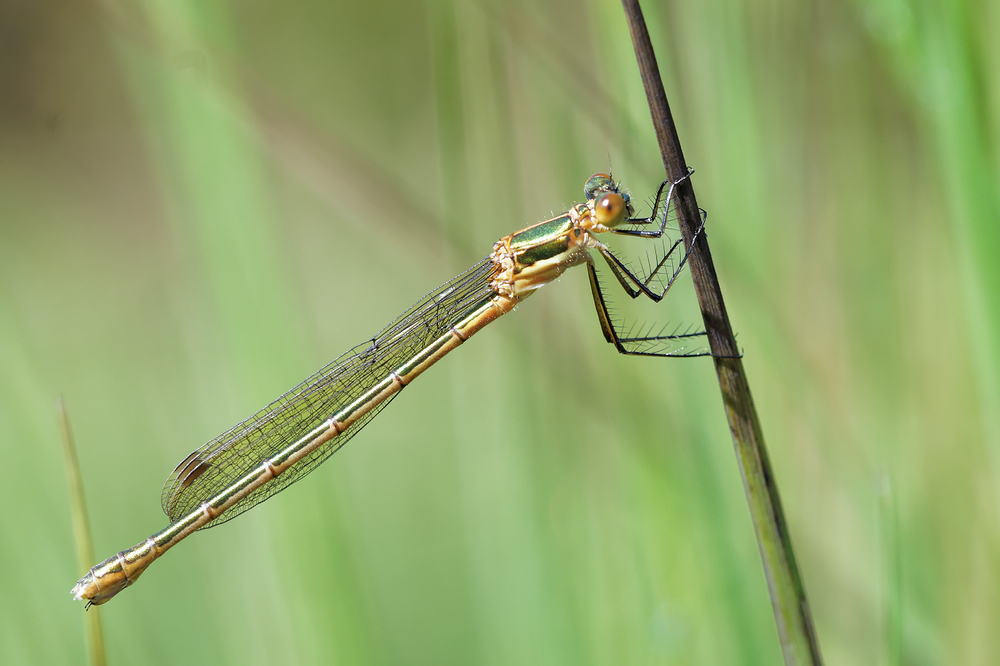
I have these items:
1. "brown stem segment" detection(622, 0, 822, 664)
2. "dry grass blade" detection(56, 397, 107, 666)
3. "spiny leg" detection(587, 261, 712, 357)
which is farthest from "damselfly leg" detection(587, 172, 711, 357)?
"dry grass blade" detection(56, 397, 107, 666)

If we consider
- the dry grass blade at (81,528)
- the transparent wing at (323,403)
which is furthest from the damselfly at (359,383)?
the dry grass blade at (81,528)

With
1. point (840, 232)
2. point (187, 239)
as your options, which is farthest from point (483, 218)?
point (840, 232)

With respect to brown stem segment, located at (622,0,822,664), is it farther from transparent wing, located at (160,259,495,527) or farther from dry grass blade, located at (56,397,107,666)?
transparent wing, located at (160,259,495,527)

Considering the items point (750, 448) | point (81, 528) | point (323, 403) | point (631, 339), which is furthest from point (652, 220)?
point (81, 528)

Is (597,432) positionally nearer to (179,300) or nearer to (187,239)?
(187,239)

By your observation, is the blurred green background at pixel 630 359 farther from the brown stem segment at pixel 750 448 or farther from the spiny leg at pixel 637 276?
the brown stem segment at pixel 750 448
